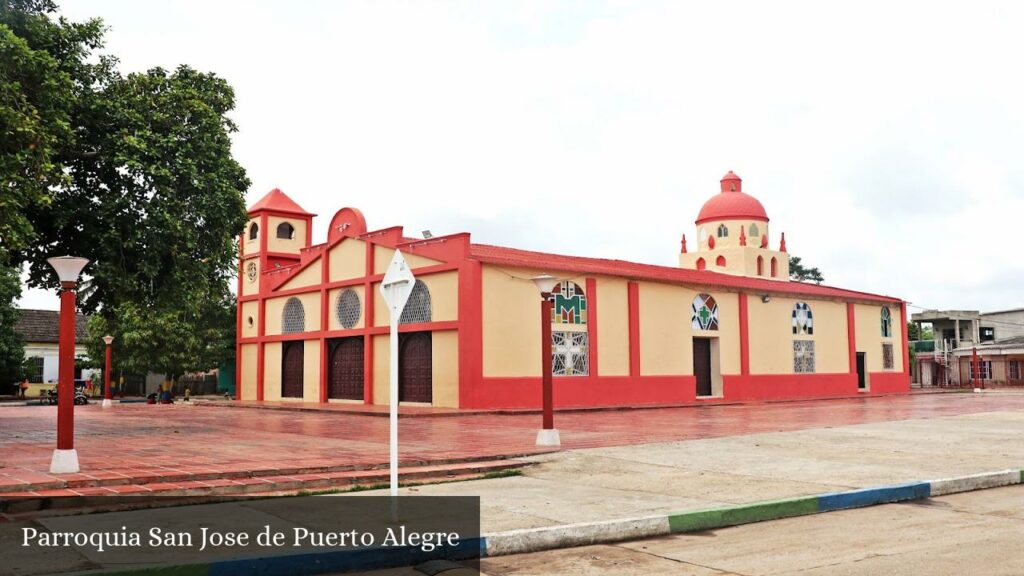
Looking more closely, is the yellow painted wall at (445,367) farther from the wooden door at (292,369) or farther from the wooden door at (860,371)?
the wooden door at (860,371)

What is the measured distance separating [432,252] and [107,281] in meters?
12.7

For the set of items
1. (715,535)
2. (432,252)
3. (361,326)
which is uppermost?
(432,252)

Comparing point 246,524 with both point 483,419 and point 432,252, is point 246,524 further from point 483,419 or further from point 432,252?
point 432,252

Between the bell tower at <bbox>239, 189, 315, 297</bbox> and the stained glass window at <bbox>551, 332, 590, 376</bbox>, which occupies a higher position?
the bell tower at <bbox>239, 189, 315, 297</bbox>

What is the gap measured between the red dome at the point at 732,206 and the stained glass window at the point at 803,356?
10.9 metres

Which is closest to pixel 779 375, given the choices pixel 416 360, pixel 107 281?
pixel 416 360

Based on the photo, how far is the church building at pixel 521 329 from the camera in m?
26.1

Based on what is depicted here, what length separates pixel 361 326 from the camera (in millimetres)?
29844

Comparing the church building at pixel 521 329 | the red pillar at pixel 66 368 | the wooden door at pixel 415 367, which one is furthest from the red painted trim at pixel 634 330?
the red pillar at pixel 66 368

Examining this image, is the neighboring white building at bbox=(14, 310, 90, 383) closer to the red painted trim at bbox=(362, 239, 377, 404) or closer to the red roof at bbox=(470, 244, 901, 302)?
the red painted trim at bbox=(362, 239, 377, 404)

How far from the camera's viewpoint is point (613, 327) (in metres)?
28.7

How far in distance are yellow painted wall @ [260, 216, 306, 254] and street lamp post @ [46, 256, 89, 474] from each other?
2729 centimetres

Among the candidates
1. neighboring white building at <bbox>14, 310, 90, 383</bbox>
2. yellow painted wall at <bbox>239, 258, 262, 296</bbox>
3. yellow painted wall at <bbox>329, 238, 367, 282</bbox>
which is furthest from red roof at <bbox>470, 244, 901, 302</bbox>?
neighboring white building at <bbox>14, 310, 90, 383</bbox>

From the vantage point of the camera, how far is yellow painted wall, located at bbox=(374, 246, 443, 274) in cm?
2720
